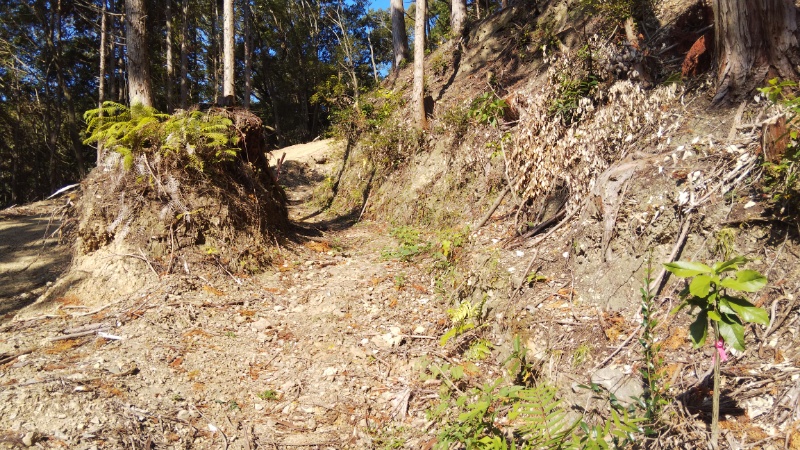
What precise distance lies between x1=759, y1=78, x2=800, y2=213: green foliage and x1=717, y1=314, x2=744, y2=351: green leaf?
1953 millimetres

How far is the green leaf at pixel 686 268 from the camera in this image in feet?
5.99

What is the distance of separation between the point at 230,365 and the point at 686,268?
13.6 ft

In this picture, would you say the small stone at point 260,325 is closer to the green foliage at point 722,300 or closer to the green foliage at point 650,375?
the green foliage at point 650,375

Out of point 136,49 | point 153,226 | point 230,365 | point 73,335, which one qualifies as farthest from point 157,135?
point 230,365

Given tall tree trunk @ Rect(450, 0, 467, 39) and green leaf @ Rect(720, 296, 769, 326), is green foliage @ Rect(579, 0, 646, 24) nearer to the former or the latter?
green leaf @ Rect(720, 296, 769, 326)

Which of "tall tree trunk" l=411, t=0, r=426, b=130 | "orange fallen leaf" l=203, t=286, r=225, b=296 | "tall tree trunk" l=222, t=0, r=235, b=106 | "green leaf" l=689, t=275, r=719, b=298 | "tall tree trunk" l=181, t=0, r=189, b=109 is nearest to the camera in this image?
"green leaf" l=689, t=275, r=719, b=298

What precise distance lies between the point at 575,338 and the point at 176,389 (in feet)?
11.3

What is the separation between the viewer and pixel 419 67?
9.82 meters

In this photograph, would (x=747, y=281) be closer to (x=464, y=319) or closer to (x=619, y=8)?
(x=464, y=319)

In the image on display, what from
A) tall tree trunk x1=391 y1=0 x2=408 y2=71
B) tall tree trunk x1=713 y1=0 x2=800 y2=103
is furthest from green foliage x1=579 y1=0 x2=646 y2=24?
tall tree trunk x1=391 y1=0 x2=408 y2=71

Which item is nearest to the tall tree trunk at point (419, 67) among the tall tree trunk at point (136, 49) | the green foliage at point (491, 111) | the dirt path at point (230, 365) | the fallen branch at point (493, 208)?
the green foliage at point (491, 111)

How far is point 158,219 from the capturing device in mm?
6188

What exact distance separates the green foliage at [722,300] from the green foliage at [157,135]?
6005 millimetres

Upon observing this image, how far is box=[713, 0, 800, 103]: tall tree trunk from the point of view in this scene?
4.21 meters
